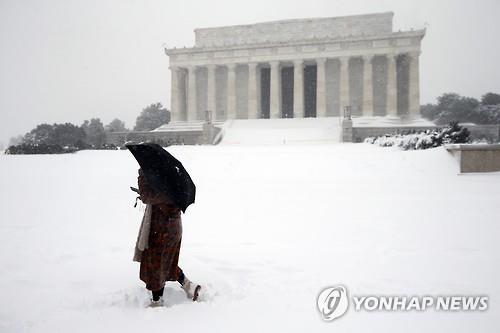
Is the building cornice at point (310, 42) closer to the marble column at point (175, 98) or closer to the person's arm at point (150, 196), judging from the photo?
the marble column at point (175, 98)

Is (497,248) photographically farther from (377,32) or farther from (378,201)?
(377,32)

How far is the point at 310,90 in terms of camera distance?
4578 cm

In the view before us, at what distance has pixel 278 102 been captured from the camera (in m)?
40.7

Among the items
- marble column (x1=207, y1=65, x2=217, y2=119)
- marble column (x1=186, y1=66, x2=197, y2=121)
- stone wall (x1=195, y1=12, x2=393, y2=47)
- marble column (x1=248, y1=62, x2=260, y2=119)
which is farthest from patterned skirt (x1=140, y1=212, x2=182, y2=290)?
marble column (x1=186, y1=66, x2=197, y2=121)

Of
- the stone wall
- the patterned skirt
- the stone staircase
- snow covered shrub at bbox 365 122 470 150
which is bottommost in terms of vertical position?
the patterned skirt

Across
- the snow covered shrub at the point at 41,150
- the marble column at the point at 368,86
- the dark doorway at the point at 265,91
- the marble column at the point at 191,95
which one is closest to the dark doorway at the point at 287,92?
the dark doorway at the point at 265,91

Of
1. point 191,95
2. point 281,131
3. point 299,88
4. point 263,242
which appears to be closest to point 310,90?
point 299,88

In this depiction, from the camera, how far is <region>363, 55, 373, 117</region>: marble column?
38125mm

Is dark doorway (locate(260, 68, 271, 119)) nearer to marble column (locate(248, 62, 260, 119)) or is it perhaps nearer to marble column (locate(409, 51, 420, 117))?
marble column (locate(248, 62, 260, 119))

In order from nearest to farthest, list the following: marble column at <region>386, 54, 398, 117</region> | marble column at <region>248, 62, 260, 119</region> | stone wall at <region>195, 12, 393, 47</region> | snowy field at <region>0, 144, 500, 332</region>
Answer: snowy field at <region>0, 144, 500, 332</region>
marble column at <region>386, 54, 398, 117</region>
stone wall at <region>195, 12, 393, 47</region>
marble column at <region>248, 62, 260, 119</region>

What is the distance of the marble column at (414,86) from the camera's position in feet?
123

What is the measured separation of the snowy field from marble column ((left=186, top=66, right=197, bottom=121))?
3284 cm

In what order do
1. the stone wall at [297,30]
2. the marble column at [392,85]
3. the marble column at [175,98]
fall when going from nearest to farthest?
the marble column at [392,85] < the stone wall at [297,30] < the marble column at [175,98]

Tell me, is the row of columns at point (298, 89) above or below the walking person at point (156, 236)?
above
